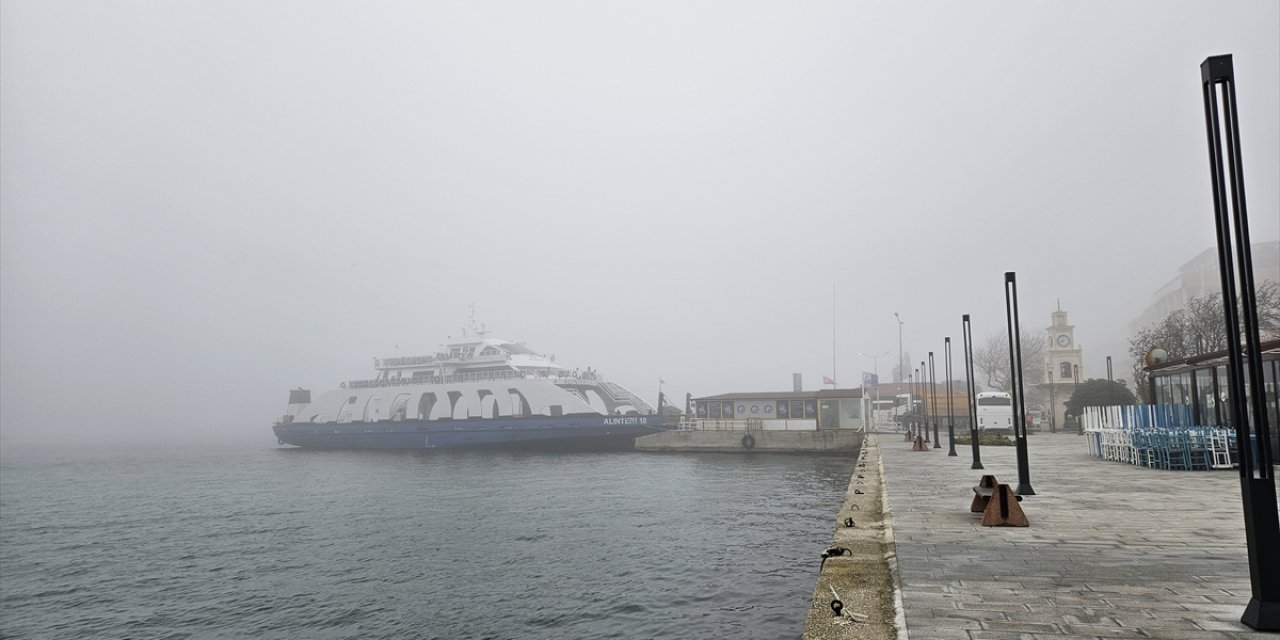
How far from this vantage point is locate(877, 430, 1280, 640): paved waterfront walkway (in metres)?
4.04

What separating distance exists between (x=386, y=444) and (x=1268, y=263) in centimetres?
15396

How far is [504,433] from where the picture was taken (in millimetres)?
48344

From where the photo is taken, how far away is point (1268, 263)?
126688 mm

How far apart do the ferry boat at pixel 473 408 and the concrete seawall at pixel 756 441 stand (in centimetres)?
195

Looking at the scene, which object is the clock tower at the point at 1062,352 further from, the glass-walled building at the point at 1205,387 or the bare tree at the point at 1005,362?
the glass-walled building at the point at 1205,387

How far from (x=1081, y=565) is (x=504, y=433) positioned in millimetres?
45119

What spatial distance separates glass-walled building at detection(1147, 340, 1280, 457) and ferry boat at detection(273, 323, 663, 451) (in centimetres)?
3211

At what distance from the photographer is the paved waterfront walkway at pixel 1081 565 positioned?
13.3 ft

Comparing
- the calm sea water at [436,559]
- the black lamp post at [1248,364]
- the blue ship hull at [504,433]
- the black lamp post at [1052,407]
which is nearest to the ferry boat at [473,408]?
the blue ship hull at [504,433]

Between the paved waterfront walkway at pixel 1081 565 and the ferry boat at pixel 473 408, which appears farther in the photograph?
the ferry boat at pixel 473 408

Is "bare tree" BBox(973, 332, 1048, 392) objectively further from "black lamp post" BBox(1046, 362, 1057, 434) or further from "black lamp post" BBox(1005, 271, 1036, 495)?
"black lamp post" BBox(1005, 271, 1036, 495)

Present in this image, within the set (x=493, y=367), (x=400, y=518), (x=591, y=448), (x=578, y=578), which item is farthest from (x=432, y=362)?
(x=578, y=578)

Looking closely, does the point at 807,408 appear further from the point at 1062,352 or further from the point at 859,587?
the point at 859,587

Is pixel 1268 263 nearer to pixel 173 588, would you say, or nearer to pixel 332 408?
pixel 332 408
